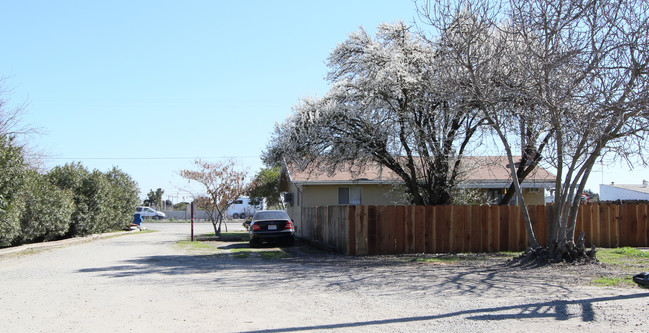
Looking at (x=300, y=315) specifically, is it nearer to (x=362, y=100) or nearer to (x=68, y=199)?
(x=362, y=100)

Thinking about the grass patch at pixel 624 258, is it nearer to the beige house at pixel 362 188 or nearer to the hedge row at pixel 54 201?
the beige house at pixel 362 188

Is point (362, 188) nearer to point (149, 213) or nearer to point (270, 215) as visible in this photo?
point (270, 215)

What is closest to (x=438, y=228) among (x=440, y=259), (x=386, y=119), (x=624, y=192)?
(x=440, y=259)

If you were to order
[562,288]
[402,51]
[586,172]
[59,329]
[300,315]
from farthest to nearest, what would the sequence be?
[402,51] < [586,172] < [562,288] < [300,315] < [59,329]

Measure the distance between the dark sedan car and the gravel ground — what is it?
5.79m

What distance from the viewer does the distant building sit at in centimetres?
5003

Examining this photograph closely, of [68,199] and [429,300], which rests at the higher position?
[68,199]

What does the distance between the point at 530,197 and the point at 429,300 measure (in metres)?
18.4

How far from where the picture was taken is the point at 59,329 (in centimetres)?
648

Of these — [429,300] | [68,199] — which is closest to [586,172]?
[429,300]

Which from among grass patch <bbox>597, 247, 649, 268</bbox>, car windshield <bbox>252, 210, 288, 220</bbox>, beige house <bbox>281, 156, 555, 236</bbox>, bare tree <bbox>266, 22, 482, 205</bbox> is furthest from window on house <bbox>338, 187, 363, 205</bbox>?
grass patch <bbox>597, 247, 649, 268</bbox>

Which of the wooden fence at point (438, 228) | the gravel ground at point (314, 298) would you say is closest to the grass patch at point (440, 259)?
the gravel ground at point (314, 298)

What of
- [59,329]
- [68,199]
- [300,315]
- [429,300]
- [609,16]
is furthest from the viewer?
[68,199]

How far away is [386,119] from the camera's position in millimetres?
16406
